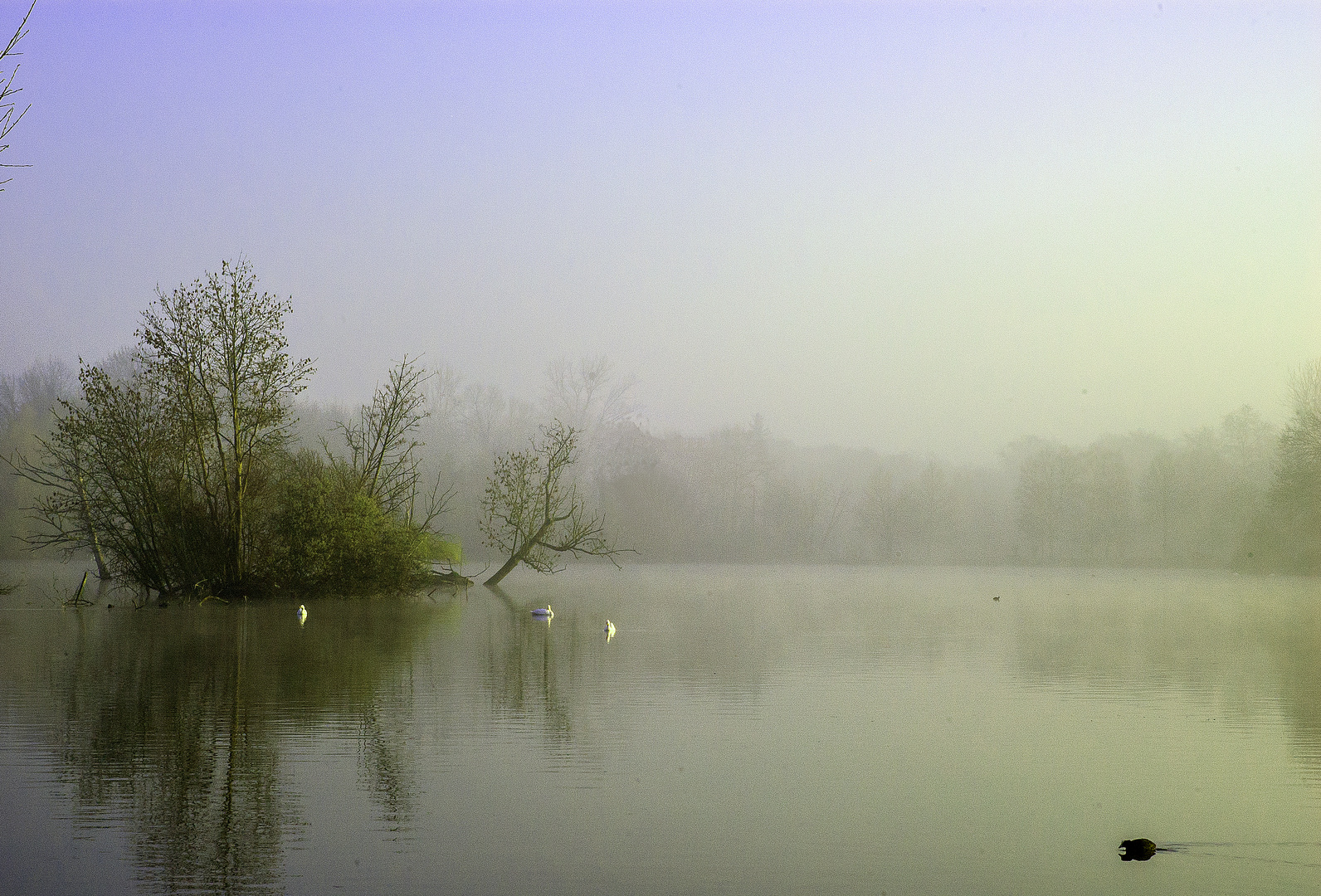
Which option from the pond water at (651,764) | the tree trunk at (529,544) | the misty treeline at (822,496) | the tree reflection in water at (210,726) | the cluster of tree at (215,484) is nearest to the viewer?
the pond water at (651,764)

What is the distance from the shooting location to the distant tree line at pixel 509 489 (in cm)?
2284

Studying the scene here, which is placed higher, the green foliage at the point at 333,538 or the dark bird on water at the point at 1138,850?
the green foliage at the point at 333,538

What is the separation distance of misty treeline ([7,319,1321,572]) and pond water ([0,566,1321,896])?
136 feet

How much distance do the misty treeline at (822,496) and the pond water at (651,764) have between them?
136 ft

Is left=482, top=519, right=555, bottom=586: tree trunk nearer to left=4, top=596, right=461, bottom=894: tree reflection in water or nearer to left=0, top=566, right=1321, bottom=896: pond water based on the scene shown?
left=4, top=596, right=461, bottom=894: tree reflection in water

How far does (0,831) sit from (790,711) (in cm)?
629

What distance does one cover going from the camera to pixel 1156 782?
7570 millimetres

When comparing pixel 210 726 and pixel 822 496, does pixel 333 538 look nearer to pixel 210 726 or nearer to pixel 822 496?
pixel 210 726

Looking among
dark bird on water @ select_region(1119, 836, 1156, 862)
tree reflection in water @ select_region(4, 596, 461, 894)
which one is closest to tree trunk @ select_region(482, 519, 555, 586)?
tree reflection in water @ select_region(4, 596, 461, 894)

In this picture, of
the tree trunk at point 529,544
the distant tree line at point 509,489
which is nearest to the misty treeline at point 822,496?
the distant tree line at point 509,489

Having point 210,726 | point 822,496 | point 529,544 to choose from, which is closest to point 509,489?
point 529,544

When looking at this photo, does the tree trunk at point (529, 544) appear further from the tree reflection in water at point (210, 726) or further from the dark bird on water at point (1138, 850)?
the dark bird on water at point (1138, 850)

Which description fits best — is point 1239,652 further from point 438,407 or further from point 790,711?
point 438,407

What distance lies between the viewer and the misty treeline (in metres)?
61.3
